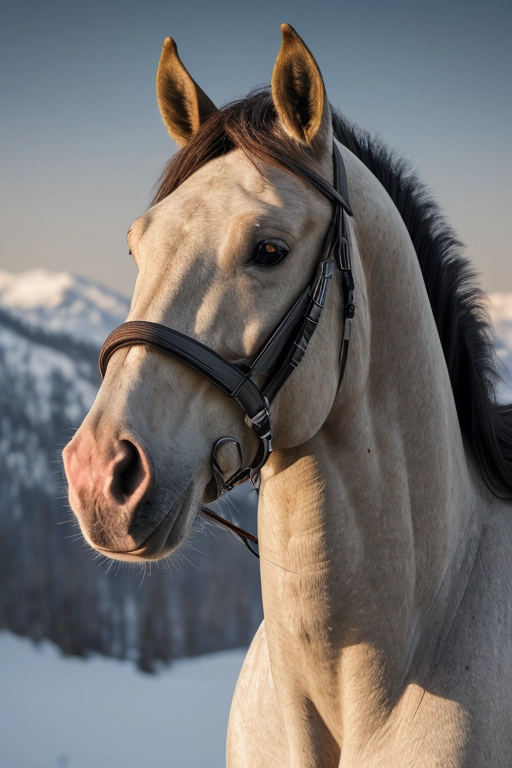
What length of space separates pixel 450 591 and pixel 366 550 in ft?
1.21

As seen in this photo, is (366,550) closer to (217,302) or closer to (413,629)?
(413,629)

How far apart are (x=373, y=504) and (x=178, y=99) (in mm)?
1603

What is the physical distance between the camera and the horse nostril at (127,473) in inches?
56.9

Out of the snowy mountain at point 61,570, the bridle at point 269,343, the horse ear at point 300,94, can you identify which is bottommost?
the snowy mountain at point 61,570

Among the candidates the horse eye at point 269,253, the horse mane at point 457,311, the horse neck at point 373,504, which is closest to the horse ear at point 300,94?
the horse neck at point 373,504

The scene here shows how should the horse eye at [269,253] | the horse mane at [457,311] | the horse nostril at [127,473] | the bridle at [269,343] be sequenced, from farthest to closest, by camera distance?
the horse mane at [457,311], the horse eye at [269,253], the bridle at [269,343], the horse nostril at [127,473]

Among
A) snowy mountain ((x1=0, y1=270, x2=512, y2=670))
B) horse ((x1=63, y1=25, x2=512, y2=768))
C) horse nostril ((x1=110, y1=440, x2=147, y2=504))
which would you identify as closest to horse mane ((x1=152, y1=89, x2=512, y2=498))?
horse ((x1=63, y1=25, x2=512, y2=768))

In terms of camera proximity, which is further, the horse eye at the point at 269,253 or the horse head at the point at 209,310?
the horse eye at the point at 269,253

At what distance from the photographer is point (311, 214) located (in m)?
1.86

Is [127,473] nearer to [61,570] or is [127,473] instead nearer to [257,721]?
[257,721]

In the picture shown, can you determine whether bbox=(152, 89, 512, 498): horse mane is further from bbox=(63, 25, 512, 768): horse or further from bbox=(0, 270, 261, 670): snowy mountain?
bbox=(0, 270, 261, 670): snowy mountain

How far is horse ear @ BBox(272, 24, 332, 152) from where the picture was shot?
1.81 metres

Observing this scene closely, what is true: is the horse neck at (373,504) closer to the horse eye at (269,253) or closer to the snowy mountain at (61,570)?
the horse eye at (269,253)

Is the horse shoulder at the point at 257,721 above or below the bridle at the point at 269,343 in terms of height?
below
